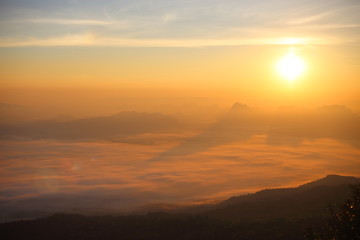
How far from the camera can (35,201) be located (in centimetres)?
11706

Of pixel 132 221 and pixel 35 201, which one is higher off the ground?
pixel 35 201

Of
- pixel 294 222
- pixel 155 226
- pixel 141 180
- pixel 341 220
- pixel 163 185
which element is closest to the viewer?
pixel 341 220

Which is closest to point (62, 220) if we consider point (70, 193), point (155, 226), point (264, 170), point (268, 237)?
point (155, 226)

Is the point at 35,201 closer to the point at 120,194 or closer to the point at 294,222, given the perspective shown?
the point at 120,194

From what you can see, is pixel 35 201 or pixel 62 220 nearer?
pixel 62 220

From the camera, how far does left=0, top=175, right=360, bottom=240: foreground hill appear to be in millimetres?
51406

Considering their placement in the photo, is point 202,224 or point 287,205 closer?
point 202,224

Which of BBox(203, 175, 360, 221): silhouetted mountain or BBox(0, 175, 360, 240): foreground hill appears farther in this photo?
BBox(203, 175, 360, 221): silhouetted mountain

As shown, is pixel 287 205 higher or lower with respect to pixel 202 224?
higher

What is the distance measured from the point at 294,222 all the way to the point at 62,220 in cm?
4001

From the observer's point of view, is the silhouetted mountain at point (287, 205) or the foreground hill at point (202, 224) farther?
the silhouetted mountain at point (287, 205)

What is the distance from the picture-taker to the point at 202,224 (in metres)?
57.8

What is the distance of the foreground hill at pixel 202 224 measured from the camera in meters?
51.4

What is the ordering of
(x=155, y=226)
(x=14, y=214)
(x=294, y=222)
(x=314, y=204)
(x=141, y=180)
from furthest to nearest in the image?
(x=141, y=180), (x=14, y=214), (x=314, y=204), (x=155, y=226), (x=294, y=222)
